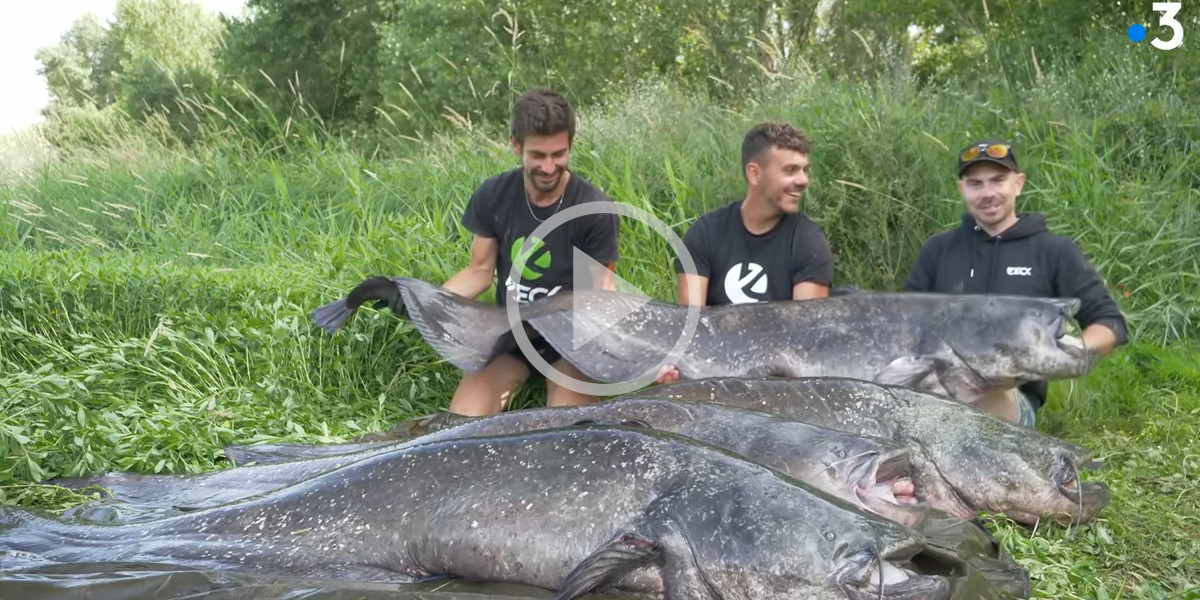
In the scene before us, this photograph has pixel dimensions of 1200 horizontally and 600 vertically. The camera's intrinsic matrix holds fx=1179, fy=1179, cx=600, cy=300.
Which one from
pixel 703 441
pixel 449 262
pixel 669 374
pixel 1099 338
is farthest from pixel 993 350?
pixel 449 262

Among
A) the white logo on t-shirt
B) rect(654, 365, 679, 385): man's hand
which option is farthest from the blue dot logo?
rect(654, 365, 679, 385): man's hand

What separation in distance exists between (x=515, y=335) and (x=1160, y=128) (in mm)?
5761

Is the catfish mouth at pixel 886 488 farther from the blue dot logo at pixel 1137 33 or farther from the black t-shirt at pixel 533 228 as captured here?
the blue dot logo at pixel 1137 33

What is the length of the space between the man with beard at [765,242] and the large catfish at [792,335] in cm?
53

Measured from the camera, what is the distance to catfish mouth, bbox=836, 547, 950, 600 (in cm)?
288

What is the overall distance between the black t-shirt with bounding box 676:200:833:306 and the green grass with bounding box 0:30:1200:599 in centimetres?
95

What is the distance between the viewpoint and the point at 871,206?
26.2 feet

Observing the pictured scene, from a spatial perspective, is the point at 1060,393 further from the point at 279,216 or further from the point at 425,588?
the point at 279,216

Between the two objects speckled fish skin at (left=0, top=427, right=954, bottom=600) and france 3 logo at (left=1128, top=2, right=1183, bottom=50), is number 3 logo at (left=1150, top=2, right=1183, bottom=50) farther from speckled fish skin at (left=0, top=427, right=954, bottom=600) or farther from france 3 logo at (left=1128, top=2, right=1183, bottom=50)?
speckled fish skin at (left=0, top=427, right=954, bottom=600)

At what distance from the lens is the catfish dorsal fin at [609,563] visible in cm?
299

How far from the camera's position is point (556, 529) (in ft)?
10.6

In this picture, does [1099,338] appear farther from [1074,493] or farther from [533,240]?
[533,240]

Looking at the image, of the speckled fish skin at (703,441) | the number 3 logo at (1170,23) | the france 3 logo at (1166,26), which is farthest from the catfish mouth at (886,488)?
the france 3 logo at (1166,26)
